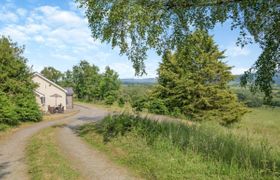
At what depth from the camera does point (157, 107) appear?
38.1 metres

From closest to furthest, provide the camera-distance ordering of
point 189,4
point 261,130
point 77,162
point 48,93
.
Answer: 1. point 189,4
2. point 77,162
3. point 261,130
4. point 48,93

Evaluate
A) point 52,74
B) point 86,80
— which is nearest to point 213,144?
point 86,80

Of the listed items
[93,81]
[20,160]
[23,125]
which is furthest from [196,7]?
[93,81]

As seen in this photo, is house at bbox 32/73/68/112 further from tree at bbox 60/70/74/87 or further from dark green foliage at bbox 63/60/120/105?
tree at bbox 60/70/74/87

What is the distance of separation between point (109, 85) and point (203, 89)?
45922 mm

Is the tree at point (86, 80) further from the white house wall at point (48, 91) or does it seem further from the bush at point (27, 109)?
the bush at point (27, 109)

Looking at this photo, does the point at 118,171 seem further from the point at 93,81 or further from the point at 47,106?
the point at 93,81

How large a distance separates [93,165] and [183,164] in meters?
3.40

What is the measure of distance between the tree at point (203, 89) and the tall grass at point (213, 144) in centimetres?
2432

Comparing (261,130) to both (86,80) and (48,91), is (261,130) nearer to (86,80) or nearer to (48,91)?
(48,91)

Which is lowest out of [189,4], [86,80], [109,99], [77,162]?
[77,162]

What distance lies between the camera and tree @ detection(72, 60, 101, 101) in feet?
289

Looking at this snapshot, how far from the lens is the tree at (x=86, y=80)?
3465 inches

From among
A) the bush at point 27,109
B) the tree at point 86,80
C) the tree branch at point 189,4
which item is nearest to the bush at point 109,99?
the tree at point 86,80
